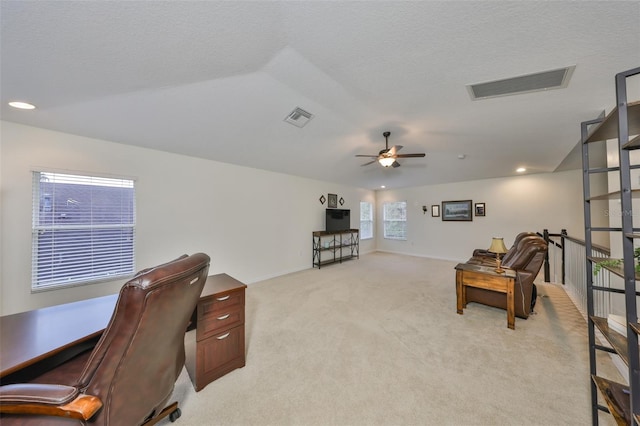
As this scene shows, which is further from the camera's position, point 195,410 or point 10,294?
point 10,294

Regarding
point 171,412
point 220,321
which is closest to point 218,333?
point 220,321

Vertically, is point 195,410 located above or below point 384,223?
below

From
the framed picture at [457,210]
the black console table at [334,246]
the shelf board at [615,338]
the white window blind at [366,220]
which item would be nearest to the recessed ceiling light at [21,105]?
the shelf board at [615,338]

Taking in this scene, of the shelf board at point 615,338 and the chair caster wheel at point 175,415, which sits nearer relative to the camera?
the shelf board at point 615,338

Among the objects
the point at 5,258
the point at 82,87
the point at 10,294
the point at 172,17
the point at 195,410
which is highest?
the point at 172,17

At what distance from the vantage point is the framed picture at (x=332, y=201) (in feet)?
21.2

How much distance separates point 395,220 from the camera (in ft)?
26.4

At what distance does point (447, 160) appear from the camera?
506 centimetres

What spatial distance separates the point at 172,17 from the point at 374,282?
464 cm

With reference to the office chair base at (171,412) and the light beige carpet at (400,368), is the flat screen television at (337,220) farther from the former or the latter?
the office chair base at (171,412)

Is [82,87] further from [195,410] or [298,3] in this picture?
[195,410]

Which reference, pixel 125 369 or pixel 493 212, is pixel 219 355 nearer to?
pixel 125 369

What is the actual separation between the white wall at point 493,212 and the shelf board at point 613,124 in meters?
5.45

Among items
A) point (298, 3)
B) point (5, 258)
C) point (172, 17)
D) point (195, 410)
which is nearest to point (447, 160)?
point (298, 3)
